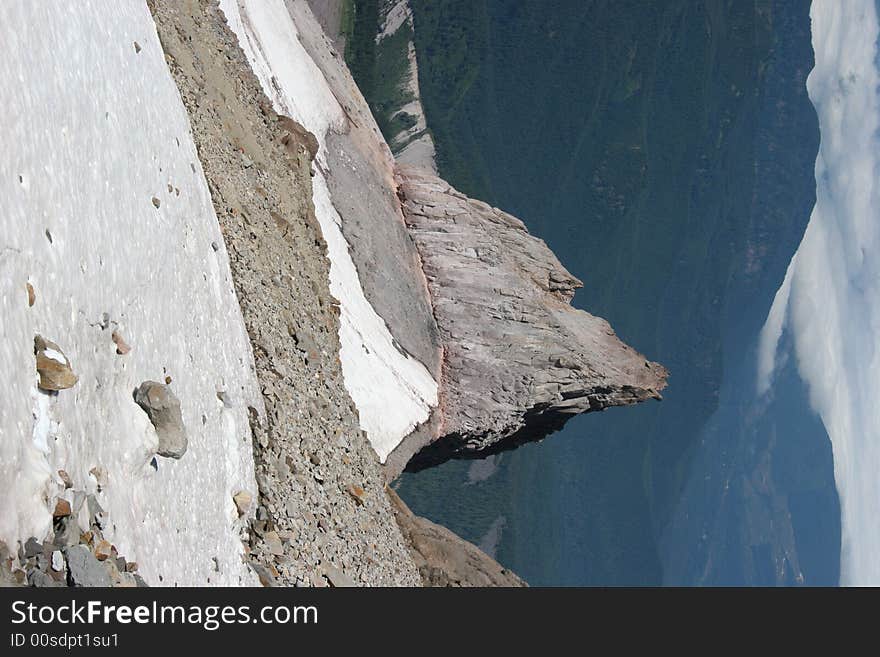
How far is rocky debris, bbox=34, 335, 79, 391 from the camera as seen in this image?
32.1 feet

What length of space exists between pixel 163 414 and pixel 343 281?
15227mm

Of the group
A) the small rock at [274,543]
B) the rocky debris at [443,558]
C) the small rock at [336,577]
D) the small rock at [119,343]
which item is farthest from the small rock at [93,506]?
the rocky debris at [443,558]

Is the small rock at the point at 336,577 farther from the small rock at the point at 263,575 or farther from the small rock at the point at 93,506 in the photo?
the small rock at the point at 93,506

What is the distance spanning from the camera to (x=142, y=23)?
609 inches

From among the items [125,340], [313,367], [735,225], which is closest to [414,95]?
[313,367]

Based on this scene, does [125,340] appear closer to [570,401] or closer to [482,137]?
[570,401]

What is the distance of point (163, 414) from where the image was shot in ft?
40.9

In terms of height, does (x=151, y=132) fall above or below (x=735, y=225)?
below

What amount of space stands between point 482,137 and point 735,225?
354 feet

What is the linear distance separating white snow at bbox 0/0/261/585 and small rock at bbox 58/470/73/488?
0.22 ft

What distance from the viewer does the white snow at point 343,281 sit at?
26.4 m

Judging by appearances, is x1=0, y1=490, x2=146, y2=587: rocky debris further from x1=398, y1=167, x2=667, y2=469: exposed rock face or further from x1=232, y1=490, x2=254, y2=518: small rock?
x1=398, y1=167, x2=667, y2=469: exposed rock face

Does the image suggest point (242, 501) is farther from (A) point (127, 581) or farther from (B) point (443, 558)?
(B) point (443, 558)

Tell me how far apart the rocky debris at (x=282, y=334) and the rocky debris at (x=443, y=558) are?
1366 millimetres
